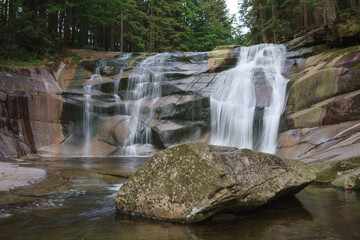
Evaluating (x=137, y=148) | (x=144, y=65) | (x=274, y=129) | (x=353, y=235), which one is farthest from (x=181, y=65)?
(x=353, y=235)

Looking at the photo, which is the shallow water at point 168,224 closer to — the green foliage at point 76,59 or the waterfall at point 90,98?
the waterfall at point 90,98

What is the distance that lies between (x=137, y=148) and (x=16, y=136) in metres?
6.14

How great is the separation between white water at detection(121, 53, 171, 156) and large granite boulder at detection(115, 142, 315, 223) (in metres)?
10.7

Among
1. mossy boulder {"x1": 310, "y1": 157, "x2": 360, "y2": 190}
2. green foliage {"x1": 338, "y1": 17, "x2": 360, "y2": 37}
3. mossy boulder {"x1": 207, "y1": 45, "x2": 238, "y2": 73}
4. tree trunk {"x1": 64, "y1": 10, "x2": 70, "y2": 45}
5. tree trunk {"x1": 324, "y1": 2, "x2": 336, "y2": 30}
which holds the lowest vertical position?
mossy boulder {"x1": 310, "y1": 157, "x2": 360, "y2": 190}

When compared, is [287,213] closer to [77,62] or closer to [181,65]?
[181,65]

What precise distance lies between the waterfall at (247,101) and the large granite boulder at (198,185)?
25.6 feet

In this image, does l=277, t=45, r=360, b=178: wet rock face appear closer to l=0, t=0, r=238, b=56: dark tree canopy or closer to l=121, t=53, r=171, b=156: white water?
l=121, t=53, r=171, b=156: white water

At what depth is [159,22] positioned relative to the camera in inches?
1012

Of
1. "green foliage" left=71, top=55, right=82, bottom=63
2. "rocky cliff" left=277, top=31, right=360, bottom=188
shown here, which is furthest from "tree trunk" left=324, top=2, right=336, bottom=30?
"green foliage" left=71, top=55, right=82, bottom=63

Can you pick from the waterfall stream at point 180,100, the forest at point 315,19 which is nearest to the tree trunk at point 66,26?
the waterfall stream at point 180,100

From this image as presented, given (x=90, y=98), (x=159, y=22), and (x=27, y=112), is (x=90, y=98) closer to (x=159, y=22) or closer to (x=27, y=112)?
(x=27, y=112)

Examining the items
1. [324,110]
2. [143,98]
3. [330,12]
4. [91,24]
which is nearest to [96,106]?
[143,98]

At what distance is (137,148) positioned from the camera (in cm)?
1499

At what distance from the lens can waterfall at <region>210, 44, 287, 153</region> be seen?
12719 millimetres
